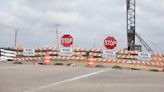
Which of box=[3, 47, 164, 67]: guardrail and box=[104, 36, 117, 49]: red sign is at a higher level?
box=[104, 36, 117, 49]: red sign

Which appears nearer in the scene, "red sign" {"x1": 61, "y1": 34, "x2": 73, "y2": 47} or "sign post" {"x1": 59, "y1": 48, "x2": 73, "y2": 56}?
"sign post" {"x1": 59, "y1": 48, "x2": 73, "y2": 56}

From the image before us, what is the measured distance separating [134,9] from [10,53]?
46947 mm

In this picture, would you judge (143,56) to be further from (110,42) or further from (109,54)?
(110,42)

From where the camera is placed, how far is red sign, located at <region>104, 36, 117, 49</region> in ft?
114

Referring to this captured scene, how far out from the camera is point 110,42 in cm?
3478

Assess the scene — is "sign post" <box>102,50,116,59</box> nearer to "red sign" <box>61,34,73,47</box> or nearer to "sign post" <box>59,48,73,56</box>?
"sign post" <box>59,48,73,56</box>

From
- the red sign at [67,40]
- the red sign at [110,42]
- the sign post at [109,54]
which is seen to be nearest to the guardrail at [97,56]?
the sign post at [109,54]

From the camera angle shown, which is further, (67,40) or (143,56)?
(67,40)

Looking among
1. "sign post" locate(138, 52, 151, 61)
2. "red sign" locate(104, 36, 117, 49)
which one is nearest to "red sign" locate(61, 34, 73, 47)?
"red sign" locate(104, 36, 117, 49)

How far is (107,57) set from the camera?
112 ft

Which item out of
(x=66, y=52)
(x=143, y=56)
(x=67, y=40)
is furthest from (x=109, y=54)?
(x=67, y=40)

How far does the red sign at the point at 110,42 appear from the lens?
3484 cm

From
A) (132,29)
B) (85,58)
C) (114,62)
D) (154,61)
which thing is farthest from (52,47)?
(132,29)

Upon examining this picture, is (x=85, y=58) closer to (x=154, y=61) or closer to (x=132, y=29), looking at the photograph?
(x=154, y=61)
